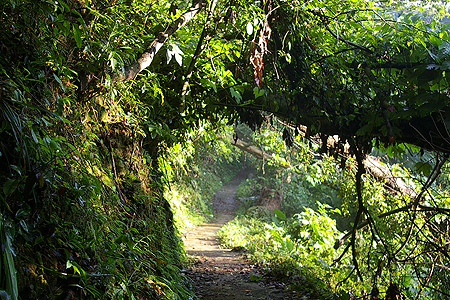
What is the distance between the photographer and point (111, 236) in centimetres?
235

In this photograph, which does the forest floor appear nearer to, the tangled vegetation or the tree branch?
the tangled vegetation

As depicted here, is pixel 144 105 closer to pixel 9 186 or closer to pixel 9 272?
pixel 9 186

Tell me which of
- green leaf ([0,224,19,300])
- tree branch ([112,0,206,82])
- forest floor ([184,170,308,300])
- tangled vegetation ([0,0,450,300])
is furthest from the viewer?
forest floor ([184,170,308,300])

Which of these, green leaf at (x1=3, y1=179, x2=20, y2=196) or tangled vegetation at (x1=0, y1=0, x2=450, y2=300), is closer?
green leaf at (x1=3, y1=179, x2=20, y2=196)

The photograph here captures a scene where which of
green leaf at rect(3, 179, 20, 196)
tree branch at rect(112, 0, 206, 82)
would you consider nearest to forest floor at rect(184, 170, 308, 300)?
tree branch at rect(112, 0, 206, 82)

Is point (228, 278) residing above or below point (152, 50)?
below

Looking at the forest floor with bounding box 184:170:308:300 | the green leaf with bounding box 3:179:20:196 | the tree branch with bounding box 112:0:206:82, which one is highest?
the tree branch with bounding box 112:0:206:82

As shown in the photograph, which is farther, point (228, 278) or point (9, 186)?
point (228, 278)

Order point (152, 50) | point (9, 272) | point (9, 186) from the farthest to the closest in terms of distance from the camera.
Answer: point (152, 50), point (9, 186), point (9, 272)

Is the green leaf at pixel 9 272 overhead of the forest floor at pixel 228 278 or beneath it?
overhead

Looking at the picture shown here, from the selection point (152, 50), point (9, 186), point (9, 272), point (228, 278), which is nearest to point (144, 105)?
point (152, 50)

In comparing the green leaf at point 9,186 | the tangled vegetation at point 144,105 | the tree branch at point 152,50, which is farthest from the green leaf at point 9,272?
the tree branch at point 152,50

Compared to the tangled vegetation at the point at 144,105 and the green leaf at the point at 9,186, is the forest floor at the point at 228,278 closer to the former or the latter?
the tangled vegetation at the point at 144,105

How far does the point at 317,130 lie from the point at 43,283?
3.07m
